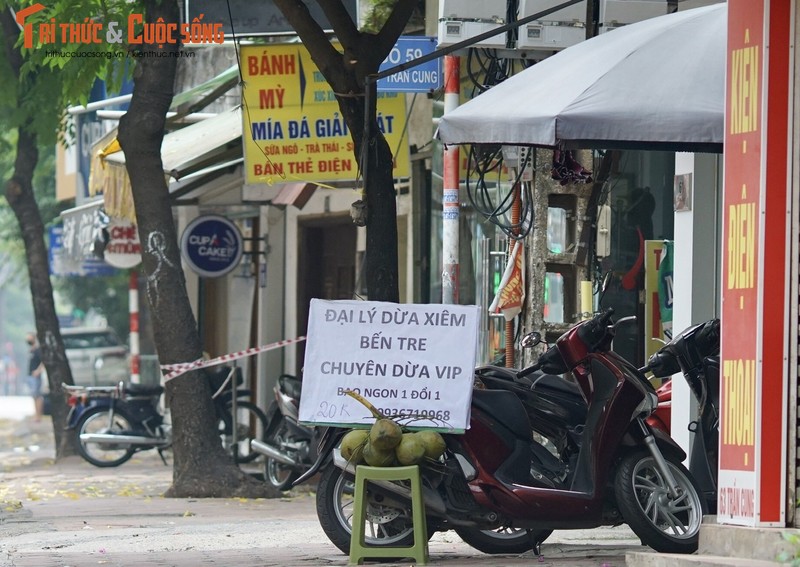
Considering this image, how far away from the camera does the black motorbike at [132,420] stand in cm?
1686

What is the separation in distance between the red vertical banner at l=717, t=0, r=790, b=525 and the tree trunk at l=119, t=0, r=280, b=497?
7261 millimetres

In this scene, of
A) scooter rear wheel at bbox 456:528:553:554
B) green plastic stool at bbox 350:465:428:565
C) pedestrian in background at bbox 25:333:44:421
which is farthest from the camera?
pedestrian in background at bbox 25:333:44:421

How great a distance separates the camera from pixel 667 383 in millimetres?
10445

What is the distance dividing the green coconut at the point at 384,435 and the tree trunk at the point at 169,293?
5.70m

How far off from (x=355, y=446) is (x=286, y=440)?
596cm

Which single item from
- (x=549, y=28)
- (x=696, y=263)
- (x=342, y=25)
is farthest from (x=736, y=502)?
(x=549, y=28)

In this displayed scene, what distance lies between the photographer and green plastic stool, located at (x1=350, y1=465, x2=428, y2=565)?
793 centimetres

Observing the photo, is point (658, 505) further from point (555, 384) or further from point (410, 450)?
point (410, 450)

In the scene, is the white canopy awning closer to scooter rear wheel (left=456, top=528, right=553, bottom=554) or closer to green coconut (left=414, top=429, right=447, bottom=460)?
green coconut (left=414, top=429, right=447, bottom=460)

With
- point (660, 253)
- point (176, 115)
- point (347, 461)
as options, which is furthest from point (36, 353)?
point (347, 461)

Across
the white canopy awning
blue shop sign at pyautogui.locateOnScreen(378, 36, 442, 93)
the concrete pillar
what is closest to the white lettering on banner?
the white canopy awning

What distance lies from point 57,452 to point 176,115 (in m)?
5.75

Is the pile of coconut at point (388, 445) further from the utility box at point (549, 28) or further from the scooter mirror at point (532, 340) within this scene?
the utility box at point (549, 28)

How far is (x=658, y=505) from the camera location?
8062mm
